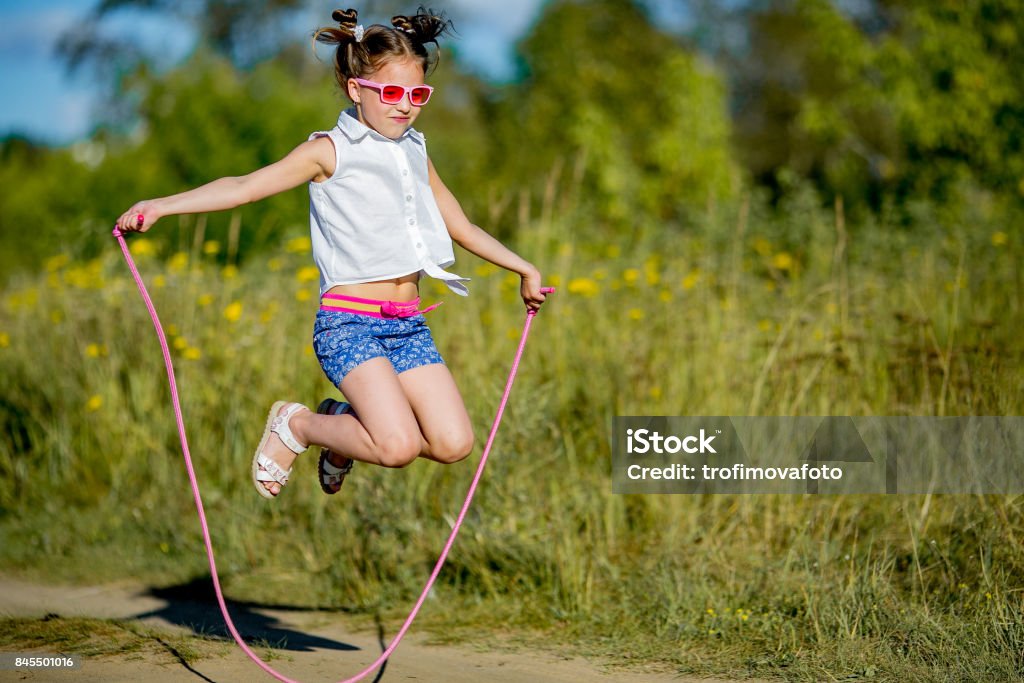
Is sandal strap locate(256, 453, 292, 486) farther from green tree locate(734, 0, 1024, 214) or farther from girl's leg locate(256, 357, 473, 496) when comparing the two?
green tree locate(734, 0, 1024, 214)

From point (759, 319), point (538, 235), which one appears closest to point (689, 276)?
point (759, 319)

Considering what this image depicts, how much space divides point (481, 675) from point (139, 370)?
171 inches

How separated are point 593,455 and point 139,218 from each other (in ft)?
10.4

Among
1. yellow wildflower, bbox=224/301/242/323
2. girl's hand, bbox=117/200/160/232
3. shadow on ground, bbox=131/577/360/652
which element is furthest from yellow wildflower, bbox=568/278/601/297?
girl's hand, bbox=117/200/160/232

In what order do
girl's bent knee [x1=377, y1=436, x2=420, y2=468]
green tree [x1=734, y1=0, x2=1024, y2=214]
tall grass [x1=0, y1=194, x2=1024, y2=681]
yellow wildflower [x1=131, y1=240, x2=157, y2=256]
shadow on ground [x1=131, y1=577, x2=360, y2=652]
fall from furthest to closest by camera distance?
green tree [x1=734, y1=0, x2=1024, y2=214]
yellow wildflower [x1=131, y1=240, x2=157, y2=256]
shadow on ground [x1=131, y1=577, x2=360, y2=652]
tall grass [x1=0, y1=194, x2=1024, y2=681]
girl's bent knee [x1=377, y1=436, x2=420, y2=468]

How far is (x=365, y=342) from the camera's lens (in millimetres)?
4250

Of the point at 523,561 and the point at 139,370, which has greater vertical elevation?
the point at 139,370

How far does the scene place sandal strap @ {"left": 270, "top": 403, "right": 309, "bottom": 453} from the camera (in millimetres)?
4539

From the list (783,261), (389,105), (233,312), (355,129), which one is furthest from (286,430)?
(783,261)

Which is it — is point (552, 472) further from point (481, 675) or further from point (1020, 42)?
point (1020, 42)

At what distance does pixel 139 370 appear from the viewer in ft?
26.2

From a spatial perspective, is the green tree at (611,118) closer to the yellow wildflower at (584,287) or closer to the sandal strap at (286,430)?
the yellow wildflower at (584,287)

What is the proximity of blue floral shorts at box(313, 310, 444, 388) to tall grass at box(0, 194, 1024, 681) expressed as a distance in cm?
144

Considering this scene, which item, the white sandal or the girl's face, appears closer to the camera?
the girl's face
